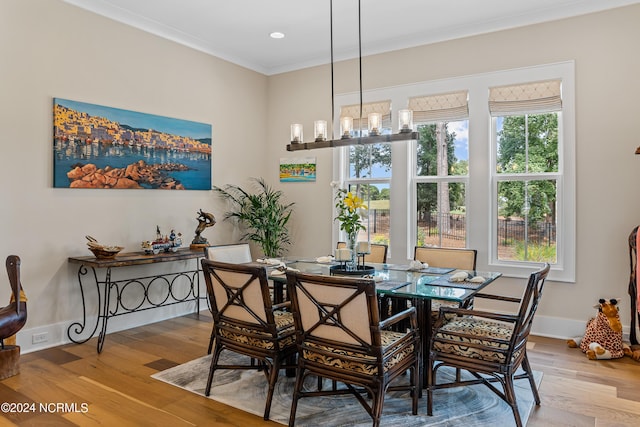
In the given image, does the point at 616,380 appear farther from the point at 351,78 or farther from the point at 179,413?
the point at 351,78

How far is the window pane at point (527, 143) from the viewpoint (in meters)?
4.34

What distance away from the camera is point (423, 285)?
289cm

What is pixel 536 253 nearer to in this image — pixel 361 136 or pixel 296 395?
pixel 361 136

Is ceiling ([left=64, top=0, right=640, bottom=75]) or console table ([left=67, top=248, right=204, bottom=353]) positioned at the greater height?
ceiling ([left=64, top=0, right=640, bottom=75])

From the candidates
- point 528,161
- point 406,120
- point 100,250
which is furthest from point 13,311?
point 528,161

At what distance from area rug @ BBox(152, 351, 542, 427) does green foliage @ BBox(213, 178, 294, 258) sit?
243 cm

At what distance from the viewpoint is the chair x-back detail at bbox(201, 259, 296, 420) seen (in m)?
2.62

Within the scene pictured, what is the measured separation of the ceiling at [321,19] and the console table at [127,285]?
2.32 meters

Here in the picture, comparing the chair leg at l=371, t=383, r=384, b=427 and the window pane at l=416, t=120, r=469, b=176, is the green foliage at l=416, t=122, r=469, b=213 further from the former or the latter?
A: the chair leg at l=371, t=383, r=384, b=427

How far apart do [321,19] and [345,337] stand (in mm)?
3377

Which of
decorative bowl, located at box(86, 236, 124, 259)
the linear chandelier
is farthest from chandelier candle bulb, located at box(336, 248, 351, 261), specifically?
decorative bowl, located at box(86, 236, 124, 259)

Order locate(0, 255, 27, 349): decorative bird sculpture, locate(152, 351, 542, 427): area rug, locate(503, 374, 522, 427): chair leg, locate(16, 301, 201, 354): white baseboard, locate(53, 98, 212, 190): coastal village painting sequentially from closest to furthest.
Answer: locate(503, 374, 522, 427): chair leg
locate(152, 351, 542, 427): area rug
locate(0, 255, 27, 349): decorative bird sculpture
locate(16, 301, 201, 354): white baseboard
locate(53, 98, 212, 190): coastal village painting

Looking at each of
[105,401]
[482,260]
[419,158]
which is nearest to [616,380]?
[482,260]

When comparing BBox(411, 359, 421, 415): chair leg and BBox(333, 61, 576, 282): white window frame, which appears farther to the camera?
BBox(333, 61, 576, 282): white window frame
